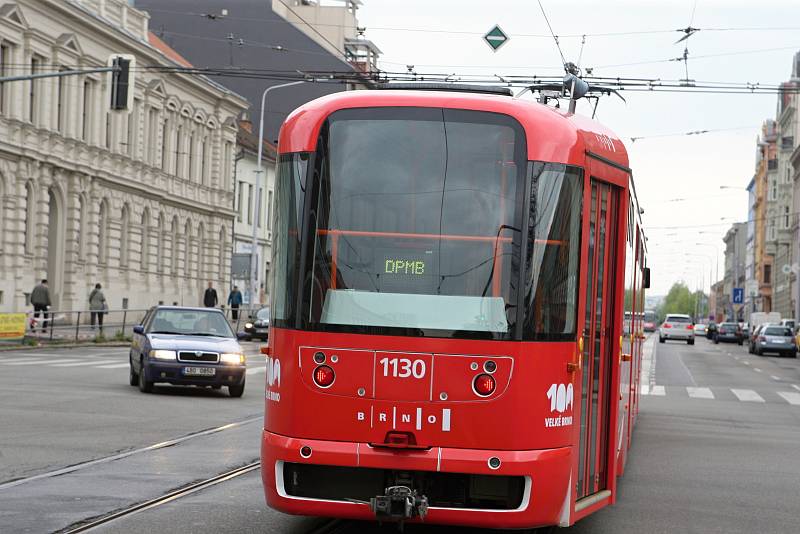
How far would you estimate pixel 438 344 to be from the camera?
820 centimetres

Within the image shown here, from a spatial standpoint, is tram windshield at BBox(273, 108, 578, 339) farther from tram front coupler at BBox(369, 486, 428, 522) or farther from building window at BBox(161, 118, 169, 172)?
building window at BBox(161, 118, 169, 172)

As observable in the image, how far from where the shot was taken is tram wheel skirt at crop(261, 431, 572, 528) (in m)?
8.12

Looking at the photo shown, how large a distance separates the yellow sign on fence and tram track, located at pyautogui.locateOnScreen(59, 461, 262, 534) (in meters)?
24.1

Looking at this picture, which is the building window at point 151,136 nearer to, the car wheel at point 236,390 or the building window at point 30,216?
the building window at point 30,216

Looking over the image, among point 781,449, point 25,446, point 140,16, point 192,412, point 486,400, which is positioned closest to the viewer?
point 486,400

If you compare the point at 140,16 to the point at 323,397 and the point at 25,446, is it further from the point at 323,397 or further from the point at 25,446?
the point at 323,397

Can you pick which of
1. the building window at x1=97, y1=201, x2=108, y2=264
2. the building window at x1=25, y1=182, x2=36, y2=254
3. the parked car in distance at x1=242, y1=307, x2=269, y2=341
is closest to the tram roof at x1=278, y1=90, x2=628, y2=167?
the parked car in distance at x1=242, y1=307, x2=269, y2=341

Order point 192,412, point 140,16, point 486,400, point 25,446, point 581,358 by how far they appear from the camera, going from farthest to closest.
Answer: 1. point 140,16
2. point 192,412
3. point 25,446
4. point 581,358
5. point 486,400

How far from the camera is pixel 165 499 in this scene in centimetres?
1086

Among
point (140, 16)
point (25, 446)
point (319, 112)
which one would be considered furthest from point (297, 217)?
point (140, 16)

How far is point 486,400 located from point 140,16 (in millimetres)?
53912

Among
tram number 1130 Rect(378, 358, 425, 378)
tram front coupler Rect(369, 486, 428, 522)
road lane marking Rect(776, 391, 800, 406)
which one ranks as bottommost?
road lane marking Rect(776, 391, 800, 406)

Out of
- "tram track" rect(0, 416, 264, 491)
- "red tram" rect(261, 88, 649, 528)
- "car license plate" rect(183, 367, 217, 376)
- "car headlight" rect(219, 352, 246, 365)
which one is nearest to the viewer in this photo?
"red tram" rect(261, 88, 649, 528)

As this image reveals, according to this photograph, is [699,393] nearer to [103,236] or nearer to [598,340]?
[598,340]
